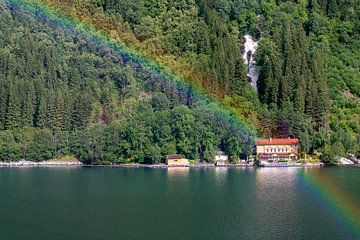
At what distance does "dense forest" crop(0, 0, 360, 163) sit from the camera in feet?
217

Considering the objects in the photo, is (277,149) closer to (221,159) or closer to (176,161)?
(221,159)

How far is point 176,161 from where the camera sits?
6456 cm

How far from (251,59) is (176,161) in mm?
26207

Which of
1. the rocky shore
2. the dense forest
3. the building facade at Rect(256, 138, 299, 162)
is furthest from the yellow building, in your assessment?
the rocky shore

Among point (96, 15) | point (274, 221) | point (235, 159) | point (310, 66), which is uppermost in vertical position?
point (96, 15)

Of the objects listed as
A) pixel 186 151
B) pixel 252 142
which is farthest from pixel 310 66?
pixel 186 151

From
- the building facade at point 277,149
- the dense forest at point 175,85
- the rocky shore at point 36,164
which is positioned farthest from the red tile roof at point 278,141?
the rocky shore at point 36,164

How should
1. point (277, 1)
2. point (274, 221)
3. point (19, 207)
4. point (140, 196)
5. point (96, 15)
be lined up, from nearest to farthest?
point (274, 221), point (19, 207), point (140, 196), point (96, 15), point (277, 1)

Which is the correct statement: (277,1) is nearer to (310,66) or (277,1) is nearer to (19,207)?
(310,66)

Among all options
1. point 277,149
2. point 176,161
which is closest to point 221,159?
point 176,161

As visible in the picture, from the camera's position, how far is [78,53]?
8256 cm

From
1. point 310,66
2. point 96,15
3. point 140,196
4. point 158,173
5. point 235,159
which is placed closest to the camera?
point 140,196

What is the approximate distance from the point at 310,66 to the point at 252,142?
56.3ft

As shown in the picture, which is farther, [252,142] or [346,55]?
[346,55]
